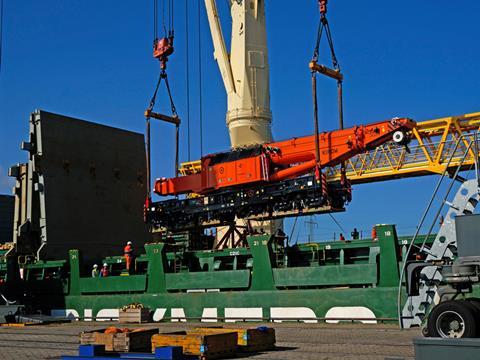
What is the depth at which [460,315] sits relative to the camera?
8586 mm

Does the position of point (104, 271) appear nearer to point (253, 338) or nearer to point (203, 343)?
point (253, 338)

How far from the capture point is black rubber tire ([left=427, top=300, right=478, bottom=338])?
8.45m

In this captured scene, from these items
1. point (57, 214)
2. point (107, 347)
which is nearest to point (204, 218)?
point (57, 214)

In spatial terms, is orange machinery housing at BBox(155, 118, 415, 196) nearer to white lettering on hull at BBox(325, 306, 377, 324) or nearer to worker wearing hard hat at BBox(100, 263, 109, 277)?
worker wearing hard hat at BBox(100, 263, 109, 277)

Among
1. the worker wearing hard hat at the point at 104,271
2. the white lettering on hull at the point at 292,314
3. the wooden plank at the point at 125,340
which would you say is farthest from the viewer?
the worker wearing hard hat at the point at 104,271

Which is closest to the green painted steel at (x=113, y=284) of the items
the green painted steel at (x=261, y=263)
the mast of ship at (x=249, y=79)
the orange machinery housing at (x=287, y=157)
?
the orange machinery housing at (x=287, y=157)

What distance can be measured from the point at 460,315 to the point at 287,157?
1648 centimetres

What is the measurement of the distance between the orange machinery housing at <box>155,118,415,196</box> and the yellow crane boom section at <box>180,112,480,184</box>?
8.62 meters

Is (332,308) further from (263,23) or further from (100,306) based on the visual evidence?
(263,23)

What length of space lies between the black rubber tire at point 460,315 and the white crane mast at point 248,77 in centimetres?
2350

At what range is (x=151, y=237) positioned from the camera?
3475cm

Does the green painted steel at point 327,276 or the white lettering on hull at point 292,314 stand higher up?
the green painted steel at point 327,276

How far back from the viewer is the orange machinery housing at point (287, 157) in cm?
2253

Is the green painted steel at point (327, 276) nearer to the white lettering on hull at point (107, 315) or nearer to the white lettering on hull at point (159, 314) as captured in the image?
the white lettering on hull at point (159, 314)
